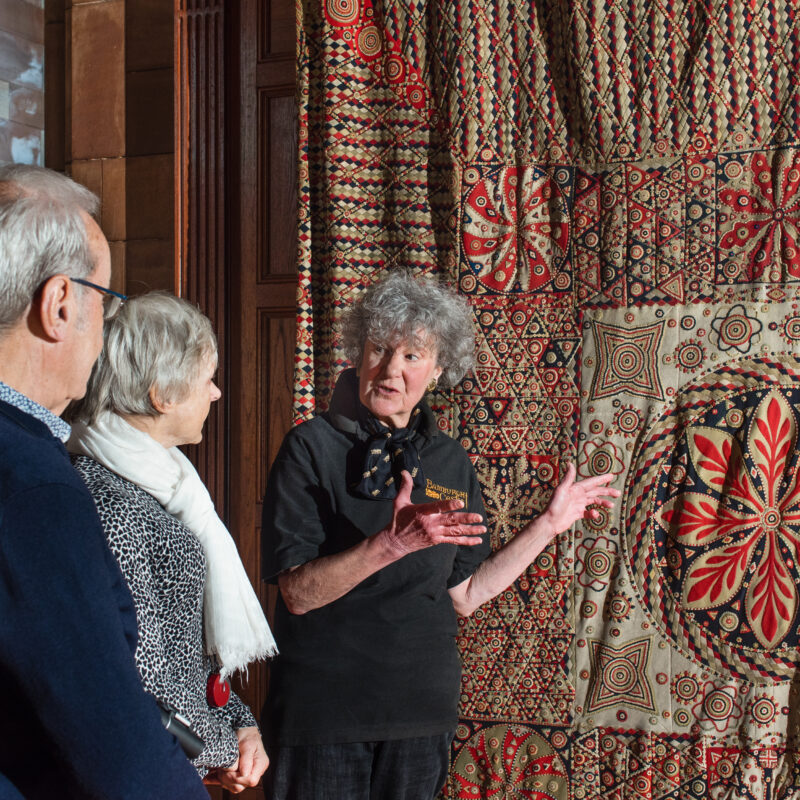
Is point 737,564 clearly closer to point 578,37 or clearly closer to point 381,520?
point 381,520

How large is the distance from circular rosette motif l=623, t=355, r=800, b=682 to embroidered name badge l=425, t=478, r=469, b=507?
25.4 inches

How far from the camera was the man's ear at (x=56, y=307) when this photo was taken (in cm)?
99

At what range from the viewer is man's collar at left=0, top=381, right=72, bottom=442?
3.07ft

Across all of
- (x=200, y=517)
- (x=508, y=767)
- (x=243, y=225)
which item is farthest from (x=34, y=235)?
(x=508, y=767)

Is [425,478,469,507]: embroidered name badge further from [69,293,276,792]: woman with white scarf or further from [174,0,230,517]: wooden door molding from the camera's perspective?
[174,0,230,517]: wooden door molding

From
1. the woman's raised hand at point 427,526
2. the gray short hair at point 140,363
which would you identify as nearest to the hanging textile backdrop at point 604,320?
the woman's raised hand at point 427,526

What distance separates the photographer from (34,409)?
3.14 feet

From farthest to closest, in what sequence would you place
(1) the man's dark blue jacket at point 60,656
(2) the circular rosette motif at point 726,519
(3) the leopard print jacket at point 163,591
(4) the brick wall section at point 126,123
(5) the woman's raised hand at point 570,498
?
(4) the brick wall section at point 126,123
(2) the circular rosette motif at point 726,519
(5) the woman's raised hand at point 570,498
(3) the leopard print jacket at point 163,591
(1) the man's dark blue jacket at point 60,656

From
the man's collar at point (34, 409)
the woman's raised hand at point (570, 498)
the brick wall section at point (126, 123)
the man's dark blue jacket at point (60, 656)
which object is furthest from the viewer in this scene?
the brick wall section at point (126, 123)

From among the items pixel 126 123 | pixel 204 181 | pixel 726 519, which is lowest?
pixel 726 519

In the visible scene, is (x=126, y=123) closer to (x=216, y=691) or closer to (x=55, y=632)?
(x=216, y=691)

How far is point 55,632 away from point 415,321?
1.33 metres

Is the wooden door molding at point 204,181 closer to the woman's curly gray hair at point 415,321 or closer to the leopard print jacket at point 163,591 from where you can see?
the woman's curly gray hair at point 415,321

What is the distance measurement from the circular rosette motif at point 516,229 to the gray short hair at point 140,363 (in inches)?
47.5
